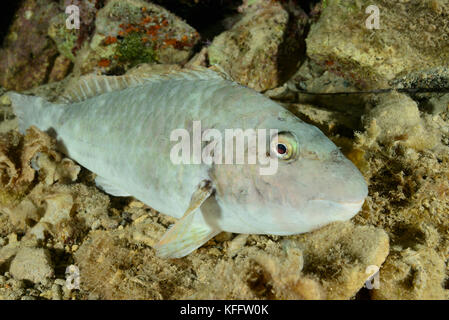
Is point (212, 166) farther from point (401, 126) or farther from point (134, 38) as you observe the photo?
point (134, 38)

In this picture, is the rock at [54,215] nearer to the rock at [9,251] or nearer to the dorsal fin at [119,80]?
the rock at [9,251]

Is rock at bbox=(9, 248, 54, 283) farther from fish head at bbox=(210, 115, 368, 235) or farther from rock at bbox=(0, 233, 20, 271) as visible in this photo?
fish head at bbox=(210, 115, 368, 235)

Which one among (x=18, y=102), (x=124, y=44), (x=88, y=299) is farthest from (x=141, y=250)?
(x=124, y=44)

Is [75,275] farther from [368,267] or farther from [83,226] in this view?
[368,267]

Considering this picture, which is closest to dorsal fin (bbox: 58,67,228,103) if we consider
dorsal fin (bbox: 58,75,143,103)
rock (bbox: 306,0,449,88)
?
dorsal fin (bbox: 58,75,143,103)

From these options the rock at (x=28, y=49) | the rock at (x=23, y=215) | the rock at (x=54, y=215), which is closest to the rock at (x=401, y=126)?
the rock at (x=54, y=215)
